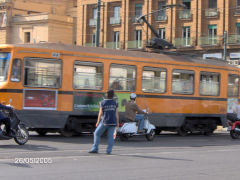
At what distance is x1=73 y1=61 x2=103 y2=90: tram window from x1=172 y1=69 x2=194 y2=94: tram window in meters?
3.28

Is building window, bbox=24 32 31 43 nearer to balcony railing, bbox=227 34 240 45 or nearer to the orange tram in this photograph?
balcony railing, bbox=227 34 240 45

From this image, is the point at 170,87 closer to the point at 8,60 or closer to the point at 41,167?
the point at 8,60

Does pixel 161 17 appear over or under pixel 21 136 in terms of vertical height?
over

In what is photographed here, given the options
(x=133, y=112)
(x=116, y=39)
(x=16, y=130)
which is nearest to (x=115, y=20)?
(x=116, y=39)

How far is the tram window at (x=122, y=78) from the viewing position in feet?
56.4

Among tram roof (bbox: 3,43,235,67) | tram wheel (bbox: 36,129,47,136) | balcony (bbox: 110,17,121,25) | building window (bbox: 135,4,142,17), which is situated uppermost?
building window (bbox: 135,4,142,17)

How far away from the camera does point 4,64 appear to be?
15469mm

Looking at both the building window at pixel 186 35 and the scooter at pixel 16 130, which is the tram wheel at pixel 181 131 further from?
the building window at pixel 186 35

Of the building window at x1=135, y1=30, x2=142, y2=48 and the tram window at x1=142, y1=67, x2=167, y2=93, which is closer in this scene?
the tram window at x1=142, y1=67, x2=167, y2=93

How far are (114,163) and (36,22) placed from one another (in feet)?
154

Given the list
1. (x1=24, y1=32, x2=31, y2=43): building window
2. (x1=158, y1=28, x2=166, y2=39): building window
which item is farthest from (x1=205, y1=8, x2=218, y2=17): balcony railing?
(x1=24, y1=32, x2=31, y2=43): building window

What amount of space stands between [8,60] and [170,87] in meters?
6.34

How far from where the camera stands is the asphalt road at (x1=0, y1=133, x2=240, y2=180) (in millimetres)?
8727

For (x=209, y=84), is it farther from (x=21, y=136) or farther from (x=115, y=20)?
(x=115, y=20)
